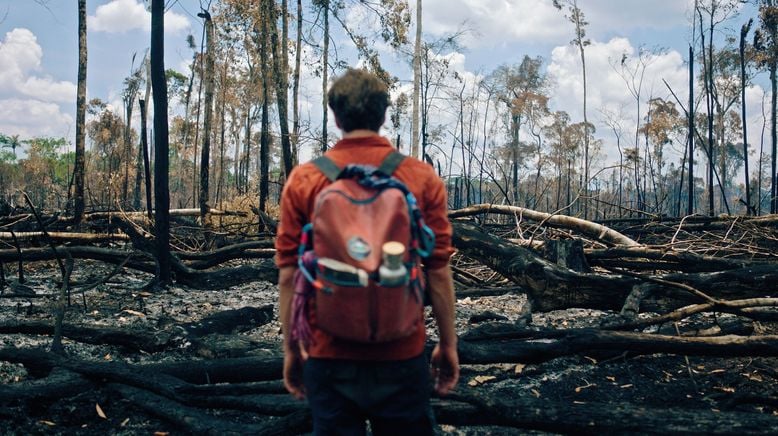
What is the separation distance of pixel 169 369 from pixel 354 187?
8.21 ft

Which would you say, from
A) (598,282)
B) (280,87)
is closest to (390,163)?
(598,282)

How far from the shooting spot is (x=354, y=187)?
1.51 meters

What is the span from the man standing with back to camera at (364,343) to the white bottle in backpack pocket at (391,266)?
6.4 inches

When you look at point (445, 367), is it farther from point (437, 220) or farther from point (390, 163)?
point (390, 163)

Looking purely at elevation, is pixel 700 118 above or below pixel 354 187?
above

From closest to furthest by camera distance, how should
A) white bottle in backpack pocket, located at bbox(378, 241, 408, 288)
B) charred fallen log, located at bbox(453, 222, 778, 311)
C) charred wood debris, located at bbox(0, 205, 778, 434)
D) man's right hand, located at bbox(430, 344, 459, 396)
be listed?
white bottle in backpack pocket, located at bbox(378, 241, 408, 288), man's right hand, located at bbox(430, 344, 459, 396), charred wood debris, located at bbox(0, 205, 778, 434), charred fallen log, located at bbox(453, 222, 778, 311)

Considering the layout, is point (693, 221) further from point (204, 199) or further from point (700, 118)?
point (700, 118)

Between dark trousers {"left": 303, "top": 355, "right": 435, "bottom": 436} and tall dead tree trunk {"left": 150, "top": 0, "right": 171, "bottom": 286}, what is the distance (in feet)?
20.0

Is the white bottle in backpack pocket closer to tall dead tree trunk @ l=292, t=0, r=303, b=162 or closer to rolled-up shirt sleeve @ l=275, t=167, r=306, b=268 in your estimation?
rolled-up shirt sleeve @ l=275, t=167, r=306, b=268

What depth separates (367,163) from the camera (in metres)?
1.63

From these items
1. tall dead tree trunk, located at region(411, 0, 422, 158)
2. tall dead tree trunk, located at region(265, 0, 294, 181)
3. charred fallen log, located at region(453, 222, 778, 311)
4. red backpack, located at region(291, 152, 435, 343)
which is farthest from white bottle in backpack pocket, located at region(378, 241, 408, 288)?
tall dead tree trunk, located at region(411, 0, 422, 158)

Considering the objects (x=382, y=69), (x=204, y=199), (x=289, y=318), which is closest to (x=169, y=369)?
(x=289, y=318)

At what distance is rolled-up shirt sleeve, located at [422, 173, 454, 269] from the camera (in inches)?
65.5

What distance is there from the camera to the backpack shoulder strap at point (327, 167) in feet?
5.20
